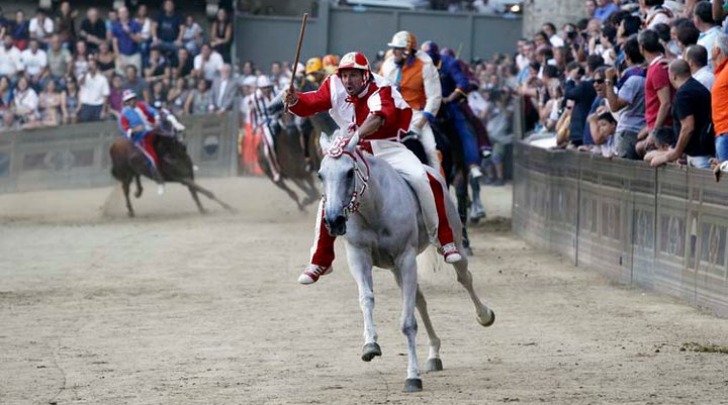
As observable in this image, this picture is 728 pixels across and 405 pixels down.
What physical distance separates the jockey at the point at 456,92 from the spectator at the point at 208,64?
1524cm

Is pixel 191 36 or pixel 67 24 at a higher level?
pixel 67 24

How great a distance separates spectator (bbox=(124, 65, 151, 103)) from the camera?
1234 inches

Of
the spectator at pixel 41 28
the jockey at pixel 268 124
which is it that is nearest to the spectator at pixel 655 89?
the jockey at pixel 268 124

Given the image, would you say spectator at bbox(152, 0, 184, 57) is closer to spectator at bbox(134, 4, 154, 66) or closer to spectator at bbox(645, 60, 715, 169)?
spectator at bbox(134, 4, 154, 66)

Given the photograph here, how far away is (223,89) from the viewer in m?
33.1

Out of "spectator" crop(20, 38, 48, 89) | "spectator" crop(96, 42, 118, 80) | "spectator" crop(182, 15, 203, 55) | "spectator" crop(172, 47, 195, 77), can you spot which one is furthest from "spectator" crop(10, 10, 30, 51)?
"spectator" crop(182, 15, 203, 55)

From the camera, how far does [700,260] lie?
13.0 metres

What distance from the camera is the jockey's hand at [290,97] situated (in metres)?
10.7

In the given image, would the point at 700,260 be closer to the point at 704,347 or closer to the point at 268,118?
the point at 704,347

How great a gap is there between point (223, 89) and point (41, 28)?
382cm

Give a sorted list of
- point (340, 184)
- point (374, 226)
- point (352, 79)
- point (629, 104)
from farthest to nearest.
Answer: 1. point (629, 104)
2. point (352, 79)
3. point (374, 226)
4. point (340, 184)

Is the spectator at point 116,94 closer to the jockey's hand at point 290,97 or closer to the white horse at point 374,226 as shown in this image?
the jockey's hand at point 290,97

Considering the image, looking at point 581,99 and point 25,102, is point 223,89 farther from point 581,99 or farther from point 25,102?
point 581,99

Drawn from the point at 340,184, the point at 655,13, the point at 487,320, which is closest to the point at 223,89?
the point at 655,13
